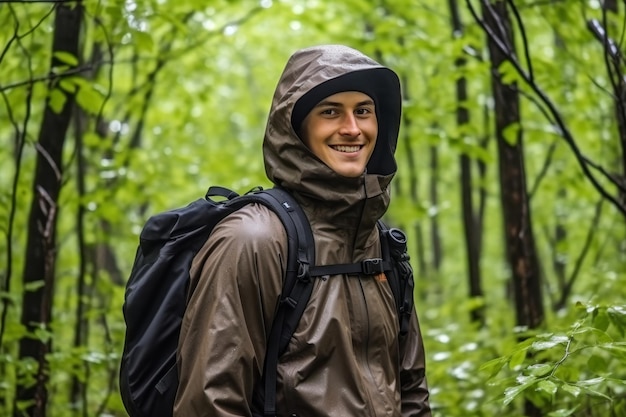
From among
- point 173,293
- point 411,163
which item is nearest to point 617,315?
point 173,293

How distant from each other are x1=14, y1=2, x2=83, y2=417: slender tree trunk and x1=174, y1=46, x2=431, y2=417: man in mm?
2316

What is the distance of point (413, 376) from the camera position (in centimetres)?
324

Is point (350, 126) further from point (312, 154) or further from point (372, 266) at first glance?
point (372, 266)

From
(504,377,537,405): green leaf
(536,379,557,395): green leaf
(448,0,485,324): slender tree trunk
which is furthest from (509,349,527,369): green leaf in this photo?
(448,0,485,324): slender tree trunk

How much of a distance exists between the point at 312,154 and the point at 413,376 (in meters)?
1.00

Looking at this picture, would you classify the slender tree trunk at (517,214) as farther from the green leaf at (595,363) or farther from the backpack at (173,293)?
the backpack at (173,293)

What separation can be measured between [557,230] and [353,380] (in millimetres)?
11826

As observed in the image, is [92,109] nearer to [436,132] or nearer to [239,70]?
[436,132]

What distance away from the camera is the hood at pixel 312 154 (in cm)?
289

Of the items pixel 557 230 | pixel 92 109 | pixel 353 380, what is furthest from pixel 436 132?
pixel 557 230

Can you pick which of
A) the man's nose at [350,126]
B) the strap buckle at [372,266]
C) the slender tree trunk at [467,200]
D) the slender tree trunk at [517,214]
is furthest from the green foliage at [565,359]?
the slender tree trunk at [467,200]

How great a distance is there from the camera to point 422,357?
3275 mm

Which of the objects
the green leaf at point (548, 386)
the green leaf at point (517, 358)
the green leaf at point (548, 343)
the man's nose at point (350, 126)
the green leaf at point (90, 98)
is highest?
the green leaf at point (90, 98)

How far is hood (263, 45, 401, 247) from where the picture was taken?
9.48ft
